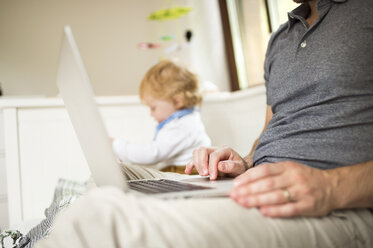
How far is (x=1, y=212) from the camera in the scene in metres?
1.62

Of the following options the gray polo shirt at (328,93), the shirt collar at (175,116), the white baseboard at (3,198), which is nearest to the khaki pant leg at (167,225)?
the gray polo shirt at (328,93)

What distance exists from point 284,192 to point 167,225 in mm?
176

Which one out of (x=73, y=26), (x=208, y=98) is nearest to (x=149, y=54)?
(x=73, y=26)

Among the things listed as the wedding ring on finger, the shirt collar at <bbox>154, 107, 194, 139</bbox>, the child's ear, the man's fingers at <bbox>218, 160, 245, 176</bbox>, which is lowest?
the wedding ring on finger

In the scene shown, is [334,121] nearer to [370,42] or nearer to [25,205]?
[370,42]

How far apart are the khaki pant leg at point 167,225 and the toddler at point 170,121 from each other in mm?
1110

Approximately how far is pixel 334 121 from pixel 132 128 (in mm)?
1324

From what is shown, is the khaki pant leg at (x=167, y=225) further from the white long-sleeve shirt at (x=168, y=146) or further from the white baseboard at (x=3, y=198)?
the white baseboard at (x=3, y=198)

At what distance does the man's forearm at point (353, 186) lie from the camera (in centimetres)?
55

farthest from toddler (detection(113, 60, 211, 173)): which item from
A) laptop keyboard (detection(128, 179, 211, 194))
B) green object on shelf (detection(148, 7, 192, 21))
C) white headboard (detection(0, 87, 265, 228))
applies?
laptop keyboard (detection(128, 179, 211, 194))

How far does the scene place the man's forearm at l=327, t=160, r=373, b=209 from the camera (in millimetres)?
553

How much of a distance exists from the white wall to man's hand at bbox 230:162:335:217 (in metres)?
2.27

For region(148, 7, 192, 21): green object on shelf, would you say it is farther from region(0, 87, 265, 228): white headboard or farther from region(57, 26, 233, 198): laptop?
region(57, 26, 233, 198): laptop

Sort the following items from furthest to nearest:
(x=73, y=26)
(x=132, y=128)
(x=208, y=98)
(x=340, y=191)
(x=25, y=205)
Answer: (x=73, y=26) → (x=208, y=98) → (x=132, y=128) → (x=25, y=205) → (x=340, y=191)
